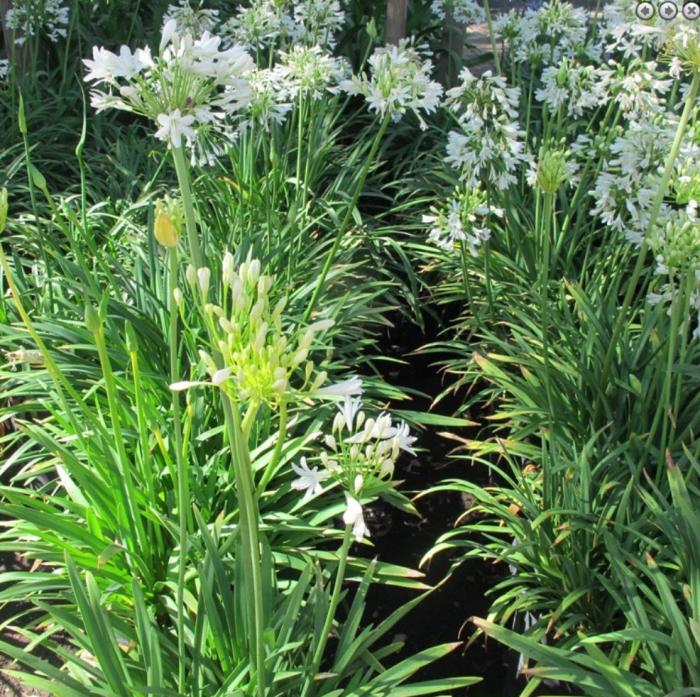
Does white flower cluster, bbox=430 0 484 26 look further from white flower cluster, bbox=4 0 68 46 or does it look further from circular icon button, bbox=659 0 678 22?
circular icon button, bbox=659 0 678 22

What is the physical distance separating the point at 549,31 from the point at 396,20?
0.86 m

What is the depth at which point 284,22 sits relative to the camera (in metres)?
3.63

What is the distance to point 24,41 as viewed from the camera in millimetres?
4645

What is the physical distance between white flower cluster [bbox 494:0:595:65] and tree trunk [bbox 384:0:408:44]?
53 cm

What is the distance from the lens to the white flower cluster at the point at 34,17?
4.56 m

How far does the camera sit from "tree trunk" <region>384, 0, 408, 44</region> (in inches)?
176

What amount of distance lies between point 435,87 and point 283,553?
4.35 ft

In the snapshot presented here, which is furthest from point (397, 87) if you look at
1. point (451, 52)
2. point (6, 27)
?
point (6, 27)

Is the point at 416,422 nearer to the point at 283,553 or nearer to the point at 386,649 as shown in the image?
the point at 283,553

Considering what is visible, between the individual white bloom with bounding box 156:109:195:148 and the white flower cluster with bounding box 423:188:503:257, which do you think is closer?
the individual white bloom with bounding box 156:109:195:148

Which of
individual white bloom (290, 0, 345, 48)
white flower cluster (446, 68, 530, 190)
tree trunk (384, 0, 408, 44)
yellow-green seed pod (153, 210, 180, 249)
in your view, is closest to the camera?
yellow-green seed pod (153, 210, 180, 249)

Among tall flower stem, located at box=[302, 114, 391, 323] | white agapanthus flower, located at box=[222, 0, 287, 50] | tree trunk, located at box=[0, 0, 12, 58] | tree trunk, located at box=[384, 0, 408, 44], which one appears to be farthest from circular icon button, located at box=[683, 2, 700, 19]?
tree trunk, located at box=[0, 0, 12, 58]

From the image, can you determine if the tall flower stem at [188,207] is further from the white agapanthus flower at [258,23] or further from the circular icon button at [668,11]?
the white agapanthus flower at [258,23]

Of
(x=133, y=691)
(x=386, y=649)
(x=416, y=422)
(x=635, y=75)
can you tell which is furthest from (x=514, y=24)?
(x=133, y=691)
